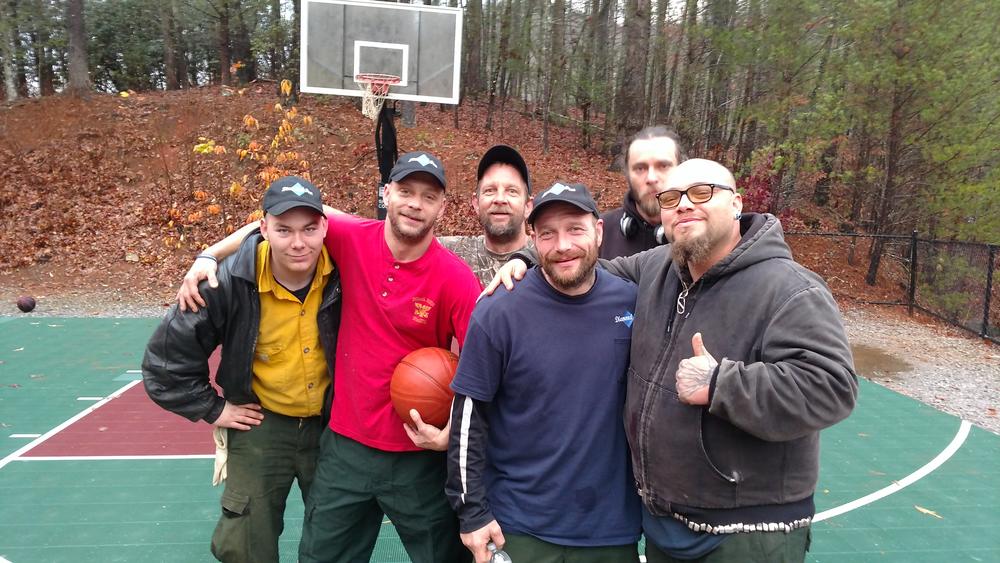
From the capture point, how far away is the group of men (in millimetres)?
1878

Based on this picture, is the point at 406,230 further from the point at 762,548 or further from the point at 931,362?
the point at 931,362

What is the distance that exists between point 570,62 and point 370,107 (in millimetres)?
11982

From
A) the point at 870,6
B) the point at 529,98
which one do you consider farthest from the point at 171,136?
the point at 870,6

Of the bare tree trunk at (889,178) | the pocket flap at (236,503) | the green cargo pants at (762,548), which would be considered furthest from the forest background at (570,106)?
the green cargo pants at (762,548)

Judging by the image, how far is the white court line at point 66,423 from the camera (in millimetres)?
4820

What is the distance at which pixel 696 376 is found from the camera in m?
1.83

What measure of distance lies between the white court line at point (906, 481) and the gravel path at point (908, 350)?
80 cm

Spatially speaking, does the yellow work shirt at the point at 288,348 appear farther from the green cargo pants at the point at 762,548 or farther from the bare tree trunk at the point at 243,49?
the bare tree trunk at the point at 243,49

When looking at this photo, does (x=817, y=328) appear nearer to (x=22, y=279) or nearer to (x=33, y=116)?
(x=22, y=279)

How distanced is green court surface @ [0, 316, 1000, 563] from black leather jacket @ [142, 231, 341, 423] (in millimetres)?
1476

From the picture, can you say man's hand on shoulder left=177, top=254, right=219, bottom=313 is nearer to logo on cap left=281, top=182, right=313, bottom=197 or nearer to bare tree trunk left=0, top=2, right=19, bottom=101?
logo on cap left=281, top=182, right=313, bottom=197

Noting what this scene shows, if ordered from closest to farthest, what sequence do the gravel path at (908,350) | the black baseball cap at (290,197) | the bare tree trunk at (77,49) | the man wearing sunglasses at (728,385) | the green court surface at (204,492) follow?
the man wearing sunglasses at (728,385) → the black baseball cap at (290,197) → the green court surface at (204,492) → the gravel path at (908,350) → the bare tree trunk at (77,49)

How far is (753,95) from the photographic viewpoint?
555 inches

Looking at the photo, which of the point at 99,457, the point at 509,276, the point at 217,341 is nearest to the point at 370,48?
the point at 99,457
